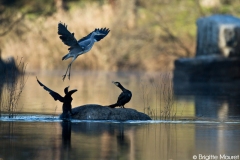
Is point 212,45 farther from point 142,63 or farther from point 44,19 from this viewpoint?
point 44,19

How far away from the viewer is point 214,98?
25.0 meters

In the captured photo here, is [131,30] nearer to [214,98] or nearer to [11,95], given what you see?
[214,98]

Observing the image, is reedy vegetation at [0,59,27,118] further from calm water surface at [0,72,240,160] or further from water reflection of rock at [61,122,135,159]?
water reflection of rock at [61,122,135,159]

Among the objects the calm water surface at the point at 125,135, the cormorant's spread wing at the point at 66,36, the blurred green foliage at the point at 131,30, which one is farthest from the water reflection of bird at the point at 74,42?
the blurred green foliage at the point at 131,30

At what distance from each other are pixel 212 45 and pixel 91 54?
11.3 meters

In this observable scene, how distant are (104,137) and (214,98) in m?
11.4

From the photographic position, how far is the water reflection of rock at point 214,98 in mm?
19328

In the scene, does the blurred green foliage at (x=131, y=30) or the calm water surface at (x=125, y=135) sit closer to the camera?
the calm water surface at (x=125, y=135)

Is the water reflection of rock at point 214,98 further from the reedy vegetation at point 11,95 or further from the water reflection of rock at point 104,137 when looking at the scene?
the reedy vegetation at point 11,95

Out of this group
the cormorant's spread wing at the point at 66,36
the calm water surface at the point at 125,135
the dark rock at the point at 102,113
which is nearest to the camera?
the calm water surface at the point at 125,135

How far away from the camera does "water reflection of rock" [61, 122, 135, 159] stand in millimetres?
12148

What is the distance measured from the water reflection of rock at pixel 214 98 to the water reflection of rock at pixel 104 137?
343 centimetres

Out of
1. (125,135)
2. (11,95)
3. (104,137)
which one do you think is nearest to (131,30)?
(11,95)

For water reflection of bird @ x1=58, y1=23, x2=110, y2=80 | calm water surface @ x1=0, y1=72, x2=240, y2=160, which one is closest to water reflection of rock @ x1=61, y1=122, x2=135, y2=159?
calm water surface @ x1=0, y1=72, x2=240, y2=160
